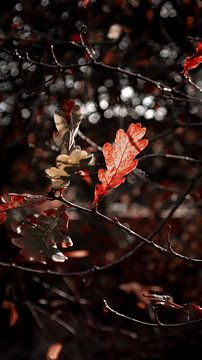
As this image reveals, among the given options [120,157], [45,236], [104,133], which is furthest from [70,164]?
[104,133]

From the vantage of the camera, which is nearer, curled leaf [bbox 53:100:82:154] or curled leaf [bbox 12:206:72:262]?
curled leaf [bbox 53:100:82:154]

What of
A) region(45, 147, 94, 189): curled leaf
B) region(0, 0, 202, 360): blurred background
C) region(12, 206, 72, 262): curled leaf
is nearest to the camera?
region(45, 147, 94, 189): curled leaf

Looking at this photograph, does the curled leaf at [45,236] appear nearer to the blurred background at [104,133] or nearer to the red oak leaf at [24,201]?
the red oak leaf at [24,201]

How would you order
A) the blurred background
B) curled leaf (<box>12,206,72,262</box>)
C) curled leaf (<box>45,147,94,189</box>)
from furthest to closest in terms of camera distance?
1. the blurred background
2. curled leaf (<box>12,206,72,262</box>)
3. curled leaf (<box>45,147,94,189</box>)

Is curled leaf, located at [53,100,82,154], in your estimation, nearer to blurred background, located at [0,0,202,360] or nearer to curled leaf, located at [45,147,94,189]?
curled leaf, located at [45,147,94,189]

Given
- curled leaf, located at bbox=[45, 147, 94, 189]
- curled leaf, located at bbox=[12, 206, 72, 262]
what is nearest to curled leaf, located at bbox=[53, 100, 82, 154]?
curled leaf, located at bbox=[45, 147, 94, 189]

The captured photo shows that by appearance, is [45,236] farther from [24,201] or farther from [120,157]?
[120,157]

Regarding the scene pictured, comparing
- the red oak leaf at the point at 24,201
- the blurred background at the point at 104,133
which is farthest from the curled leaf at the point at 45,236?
the blurred background at the point at 104,133

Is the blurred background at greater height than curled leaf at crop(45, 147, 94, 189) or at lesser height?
lesser
